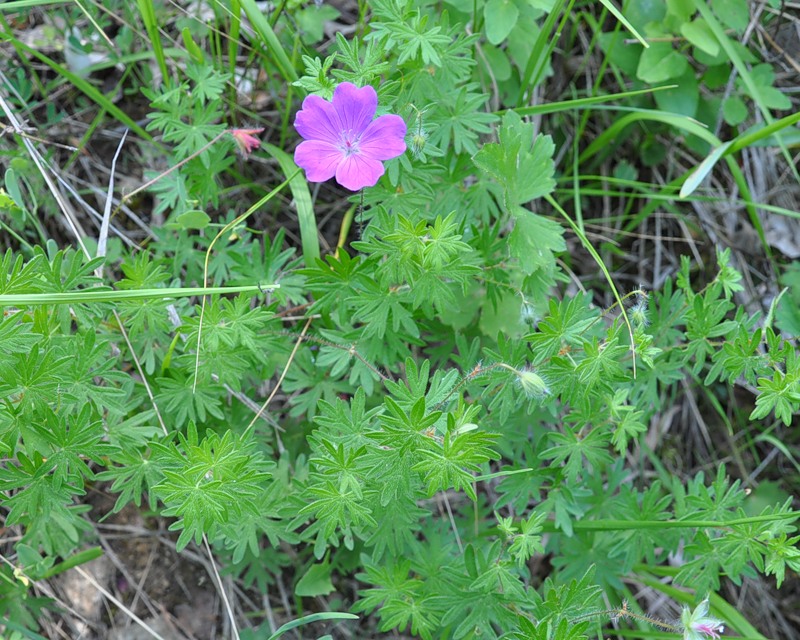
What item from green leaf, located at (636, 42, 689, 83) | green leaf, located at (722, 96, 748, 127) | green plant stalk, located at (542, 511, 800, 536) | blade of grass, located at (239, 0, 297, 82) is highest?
blade of grass, located at (239, 0, 297, 82)

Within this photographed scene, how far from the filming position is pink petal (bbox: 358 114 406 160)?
2.39 m

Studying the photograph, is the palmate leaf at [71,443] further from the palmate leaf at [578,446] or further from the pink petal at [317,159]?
the palmate leaf at [578,446]

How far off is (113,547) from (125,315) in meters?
1.18

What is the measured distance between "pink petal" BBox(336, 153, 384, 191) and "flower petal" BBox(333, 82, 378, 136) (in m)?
0.09

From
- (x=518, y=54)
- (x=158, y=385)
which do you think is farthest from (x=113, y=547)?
(x=518, y=54)

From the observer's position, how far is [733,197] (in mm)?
3973

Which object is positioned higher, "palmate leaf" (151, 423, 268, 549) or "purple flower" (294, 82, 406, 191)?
"purple flower" (294, 82, 406, 191)

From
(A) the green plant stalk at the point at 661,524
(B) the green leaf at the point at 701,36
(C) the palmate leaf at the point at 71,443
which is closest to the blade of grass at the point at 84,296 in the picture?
(C) the palmate leaf at the point at 71,443

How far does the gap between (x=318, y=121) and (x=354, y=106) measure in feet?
0.42

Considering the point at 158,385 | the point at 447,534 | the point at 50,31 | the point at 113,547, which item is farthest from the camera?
the point at 50,31

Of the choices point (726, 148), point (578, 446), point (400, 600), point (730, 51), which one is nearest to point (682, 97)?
point (730, 51)

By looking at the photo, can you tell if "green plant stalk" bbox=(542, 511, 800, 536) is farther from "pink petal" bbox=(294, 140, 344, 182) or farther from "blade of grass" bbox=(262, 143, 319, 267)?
"pink petal" bbox=(294, 140, 344, 182)

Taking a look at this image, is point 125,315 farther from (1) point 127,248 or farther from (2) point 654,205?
(2) point 654,205

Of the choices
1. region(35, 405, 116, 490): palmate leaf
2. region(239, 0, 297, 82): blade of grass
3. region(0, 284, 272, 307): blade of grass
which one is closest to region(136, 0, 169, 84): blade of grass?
region(239, 0, 297, 82): blade of grass
